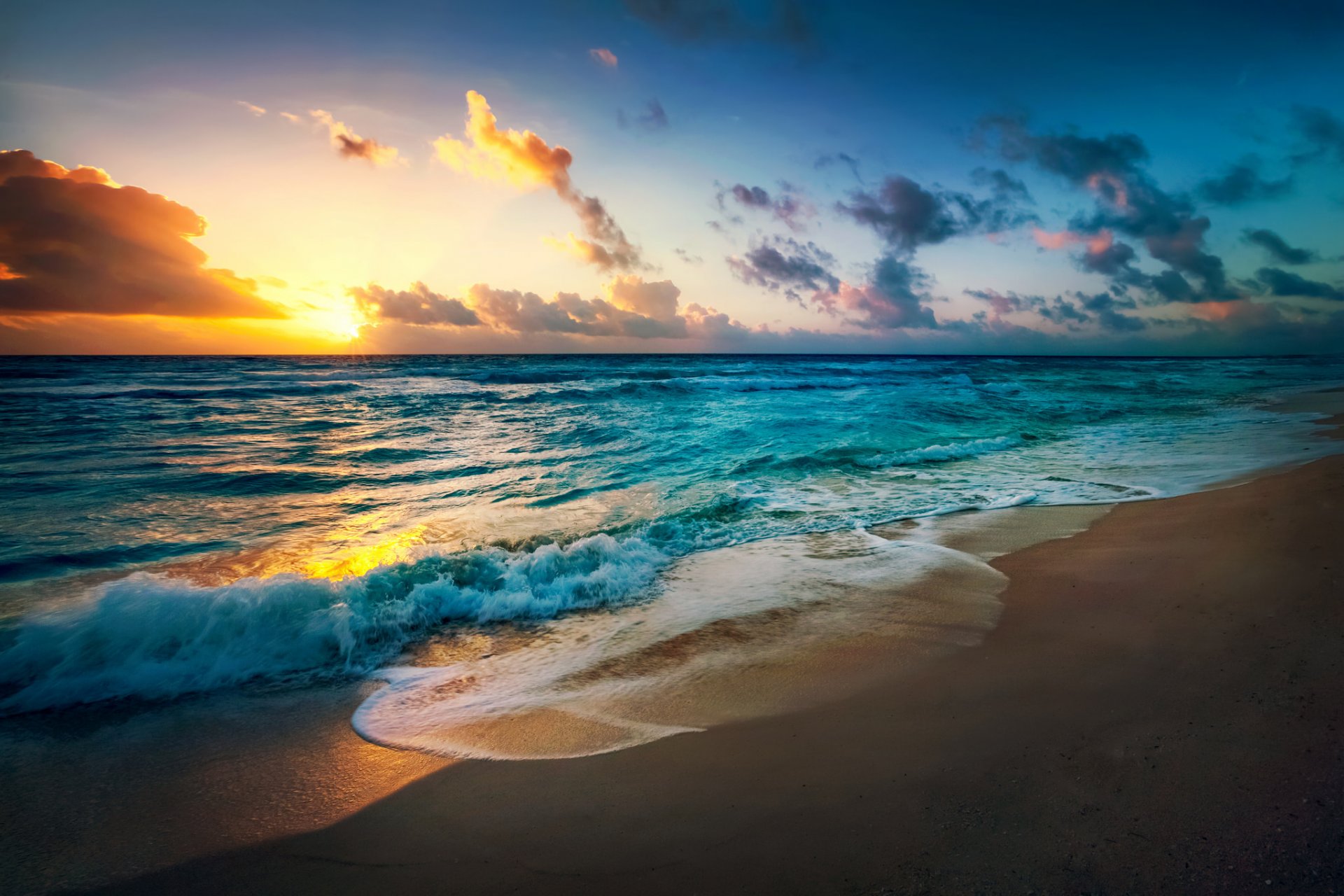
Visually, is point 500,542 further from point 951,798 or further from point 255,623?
point 951,798

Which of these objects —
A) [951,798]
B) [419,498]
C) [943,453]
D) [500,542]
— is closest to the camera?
[951,798]

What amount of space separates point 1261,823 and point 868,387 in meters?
37.6

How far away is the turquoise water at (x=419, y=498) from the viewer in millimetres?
4914

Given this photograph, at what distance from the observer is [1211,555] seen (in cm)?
586

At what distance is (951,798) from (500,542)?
5.93 m

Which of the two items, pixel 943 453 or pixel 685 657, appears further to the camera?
pixel 943 453

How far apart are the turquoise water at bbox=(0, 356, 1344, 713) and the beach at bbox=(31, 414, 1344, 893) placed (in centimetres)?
233

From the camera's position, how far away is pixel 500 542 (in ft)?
24.6

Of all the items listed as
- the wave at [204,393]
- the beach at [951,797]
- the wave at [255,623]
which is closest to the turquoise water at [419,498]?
the wave at [255,623]

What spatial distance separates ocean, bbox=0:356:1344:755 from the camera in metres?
4.54

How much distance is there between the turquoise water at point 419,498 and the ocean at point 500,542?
0.14 ft

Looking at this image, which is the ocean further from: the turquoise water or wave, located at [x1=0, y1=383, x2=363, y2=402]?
wave, located at [x1=0, y1=383, x2=363, y2=402]

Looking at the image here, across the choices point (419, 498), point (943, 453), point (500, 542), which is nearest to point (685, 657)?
point (500, 542)

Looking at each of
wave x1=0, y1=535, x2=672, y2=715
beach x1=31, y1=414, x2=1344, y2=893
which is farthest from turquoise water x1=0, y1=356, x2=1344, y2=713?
beach x1=31, y1=414, x2=1344, y2=893
